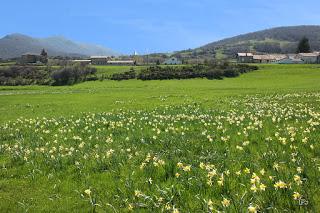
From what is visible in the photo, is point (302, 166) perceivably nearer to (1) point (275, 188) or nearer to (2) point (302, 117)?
(1) point (275, 188)

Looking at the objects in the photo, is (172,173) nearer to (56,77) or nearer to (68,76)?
(68,76)

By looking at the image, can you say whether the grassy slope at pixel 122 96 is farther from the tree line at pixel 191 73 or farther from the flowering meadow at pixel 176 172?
the flowering meadow at pixel 176 172

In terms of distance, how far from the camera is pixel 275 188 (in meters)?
6.82

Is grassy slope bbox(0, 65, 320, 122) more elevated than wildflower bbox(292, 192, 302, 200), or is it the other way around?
wildflower bbox(292, 192, 302, 200)

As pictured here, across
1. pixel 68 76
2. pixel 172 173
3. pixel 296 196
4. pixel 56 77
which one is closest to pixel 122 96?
pixel 172 173

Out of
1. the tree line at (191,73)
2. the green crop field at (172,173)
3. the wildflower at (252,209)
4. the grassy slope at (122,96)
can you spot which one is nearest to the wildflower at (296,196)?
the green crop field at (172,173)

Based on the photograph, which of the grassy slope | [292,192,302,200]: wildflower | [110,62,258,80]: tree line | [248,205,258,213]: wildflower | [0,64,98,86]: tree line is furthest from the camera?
[0,64,98,86]: tree line

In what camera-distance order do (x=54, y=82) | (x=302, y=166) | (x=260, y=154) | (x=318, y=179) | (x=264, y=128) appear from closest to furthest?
(x=318, y=179) → (x=302, y=166) → (x=260, y=154) → (x=264, y=128) → (x=54, y=82)

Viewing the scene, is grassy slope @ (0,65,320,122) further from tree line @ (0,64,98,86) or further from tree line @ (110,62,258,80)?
tree line @ (0,64,98,86)

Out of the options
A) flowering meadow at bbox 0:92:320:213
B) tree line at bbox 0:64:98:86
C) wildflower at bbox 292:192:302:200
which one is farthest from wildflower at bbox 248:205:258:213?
tree line at bbox 0:64:98:86

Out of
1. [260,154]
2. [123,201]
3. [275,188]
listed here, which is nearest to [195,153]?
[260,154]

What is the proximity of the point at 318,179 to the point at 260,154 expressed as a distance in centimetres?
269

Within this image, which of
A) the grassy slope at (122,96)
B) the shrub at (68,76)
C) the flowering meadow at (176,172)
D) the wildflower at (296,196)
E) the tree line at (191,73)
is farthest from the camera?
the shrub at (68,76)

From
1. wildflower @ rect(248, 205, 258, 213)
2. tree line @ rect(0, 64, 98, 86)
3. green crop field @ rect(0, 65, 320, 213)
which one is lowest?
tree line @ rect(0, 64, 98, 86)
